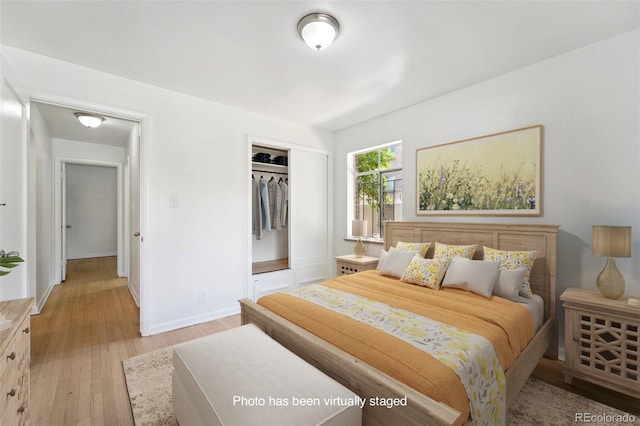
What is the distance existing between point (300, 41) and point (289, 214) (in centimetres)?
244

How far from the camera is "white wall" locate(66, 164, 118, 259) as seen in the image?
694cm

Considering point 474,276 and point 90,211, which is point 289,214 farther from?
point 90,211

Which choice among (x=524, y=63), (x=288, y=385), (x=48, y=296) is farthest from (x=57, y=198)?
(x=524, y=63)

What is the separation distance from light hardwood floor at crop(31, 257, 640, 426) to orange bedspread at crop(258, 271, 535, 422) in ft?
2.74

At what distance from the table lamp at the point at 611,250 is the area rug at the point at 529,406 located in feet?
2.51

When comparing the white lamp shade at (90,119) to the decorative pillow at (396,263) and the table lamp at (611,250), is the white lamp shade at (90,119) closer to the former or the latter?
the decorative pillow at (396,263)

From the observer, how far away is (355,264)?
373 centimetres

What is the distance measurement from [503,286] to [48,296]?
580cm

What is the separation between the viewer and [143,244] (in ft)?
9.59

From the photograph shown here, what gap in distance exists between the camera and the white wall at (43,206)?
12.0ft

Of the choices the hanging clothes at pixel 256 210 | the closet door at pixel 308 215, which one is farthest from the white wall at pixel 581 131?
the hanging clothes at pixel 256 210

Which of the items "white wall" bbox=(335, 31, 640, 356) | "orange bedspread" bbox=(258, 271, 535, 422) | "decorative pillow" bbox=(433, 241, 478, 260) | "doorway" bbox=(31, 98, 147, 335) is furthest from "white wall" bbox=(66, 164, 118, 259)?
"white wall" bbox=(335, 31, 640, 356)

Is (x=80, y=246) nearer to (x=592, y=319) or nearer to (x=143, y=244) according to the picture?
(x=143, y=244)

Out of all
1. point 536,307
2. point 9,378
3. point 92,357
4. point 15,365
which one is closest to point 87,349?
point 92,357
